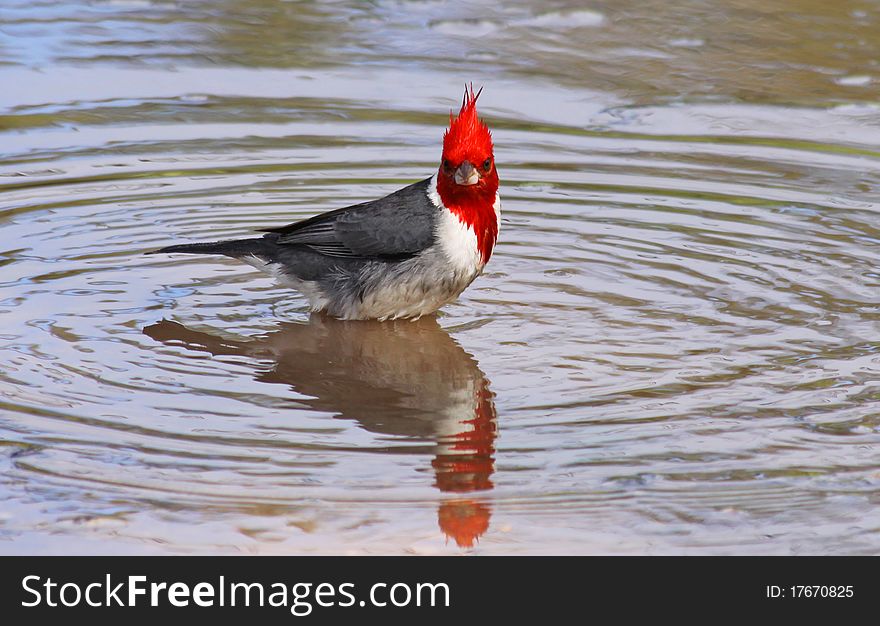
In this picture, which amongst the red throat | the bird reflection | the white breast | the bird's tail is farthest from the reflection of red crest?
the bird's tail

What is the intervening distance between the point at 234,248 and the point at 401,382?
1.43 metres

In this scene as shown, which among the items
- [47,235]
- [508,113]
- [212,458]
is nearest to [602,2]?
[508,113]

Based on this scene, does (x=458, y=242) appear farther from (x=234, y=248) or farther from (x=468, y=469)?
(x=468, y=469)

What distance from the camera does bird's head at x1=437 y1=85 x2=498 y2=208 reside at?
21.0 feet

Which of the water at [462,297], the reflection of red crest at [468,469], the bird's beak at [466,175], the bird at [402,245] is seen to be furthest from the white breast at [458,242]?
the reflection of red crest at [468,469]

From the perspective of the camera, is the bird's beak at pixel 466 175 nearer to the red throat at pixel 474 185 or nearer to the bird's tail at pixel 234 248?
the red throat at pixel 474 185

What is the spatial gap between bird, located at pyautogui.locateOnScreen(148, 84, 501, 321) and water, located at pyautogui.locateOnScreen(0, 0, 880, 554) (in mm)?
179

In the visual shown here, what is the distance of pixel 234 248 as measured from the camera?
705 cm

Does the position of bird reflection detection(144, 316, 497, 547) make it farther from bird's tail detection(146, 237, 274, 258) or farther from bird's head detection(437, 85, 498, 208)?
bird's head detection(437, 85, 498, 208)

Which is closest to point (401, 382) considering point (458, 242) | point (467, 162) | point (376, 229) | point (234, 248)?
point (458, 242)

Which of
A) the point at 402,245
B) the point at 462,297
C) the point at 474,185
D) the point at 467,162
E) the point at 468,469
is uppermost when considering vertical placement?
the point at 467,162

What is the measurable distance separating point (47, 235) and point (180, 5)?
16.2 feet

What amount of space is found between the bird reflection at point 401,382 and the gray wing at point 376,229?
40cm

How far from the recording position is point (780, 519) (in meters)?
4.64
